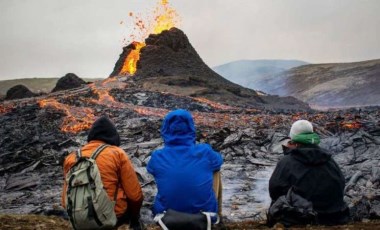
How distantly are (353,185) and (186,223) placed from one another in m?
6.91

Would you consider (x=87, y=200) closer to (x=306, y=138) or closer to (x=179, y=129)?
(x=179, y=129)

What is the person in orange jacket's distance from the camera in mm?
4344

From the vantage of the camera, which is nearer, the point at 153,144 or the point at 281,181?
the point at 281,181

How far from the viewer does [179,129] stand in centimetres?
423

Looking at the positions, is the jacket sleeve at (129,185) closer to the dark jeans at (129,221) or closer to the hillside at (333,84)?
the dark jeans at (129,221)

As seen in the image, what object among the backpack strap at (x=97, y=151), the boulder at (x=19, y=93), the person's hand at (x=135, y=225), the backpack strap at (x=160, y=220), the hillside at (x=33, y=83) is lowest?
the person's hand at (x=135, y=225)

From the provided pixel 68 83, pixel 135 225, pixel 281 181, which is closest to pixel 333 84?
pixel 68 83

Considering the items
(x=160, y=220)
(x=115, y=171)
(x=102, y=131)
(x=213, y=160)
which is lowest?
(x=160, y=220)

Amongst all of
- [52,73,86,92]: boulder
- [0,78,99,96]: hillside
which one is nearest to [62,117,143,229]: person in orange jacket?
[52,73,86,92]: boulder

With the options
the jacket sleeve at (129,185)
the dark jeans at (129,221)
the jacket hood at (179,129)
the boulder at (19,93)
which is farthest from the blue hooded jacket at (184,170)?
the boulder at (19,93)

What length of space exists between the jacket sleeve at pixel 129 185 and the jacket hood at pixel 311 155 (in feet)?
6.56

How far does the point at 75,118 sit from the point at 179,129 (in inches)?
843

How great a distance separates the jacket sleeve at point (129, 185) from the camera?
4441 mm

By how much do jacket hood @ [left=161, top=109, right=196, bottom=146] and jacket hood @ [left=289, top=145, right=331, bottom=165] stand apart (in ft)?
5.21
